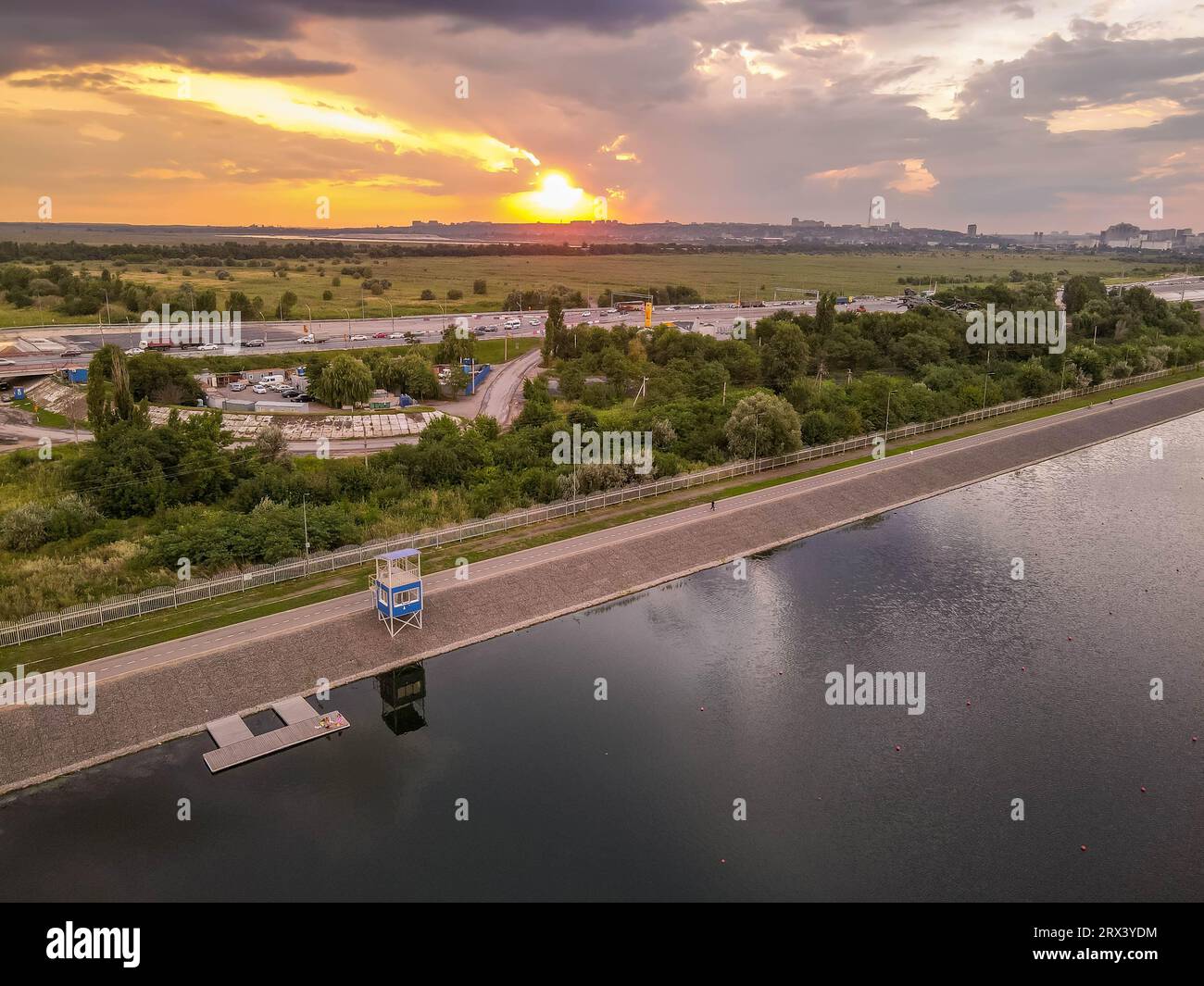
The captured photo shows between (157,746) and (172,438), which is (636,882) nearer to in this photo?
(157,746)

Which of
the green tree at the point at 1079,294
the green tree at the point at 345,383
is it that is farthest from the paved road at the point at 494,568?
the green tree at the point at 1079,294

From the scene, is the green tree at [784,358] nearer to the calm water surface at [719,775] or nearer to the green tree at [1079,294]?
the calm water surface at [719,775]

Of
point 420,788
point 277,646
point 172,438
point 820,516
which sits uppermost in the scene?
point 172,438

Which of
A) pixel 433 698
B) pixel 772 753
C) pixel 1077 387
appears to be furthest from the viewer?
pixel 1077 387

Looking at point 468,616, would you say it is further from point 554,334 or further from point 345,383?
point 554,334

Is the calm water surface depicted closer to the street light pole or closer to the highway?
the street light pole

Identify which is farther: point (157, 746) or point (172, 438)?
point (172, 438)

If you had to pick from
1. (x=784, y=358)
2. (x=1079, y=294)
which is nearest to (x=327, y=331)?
(x=784, y=358)
